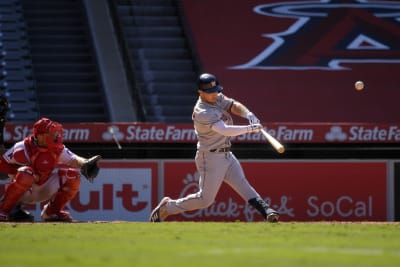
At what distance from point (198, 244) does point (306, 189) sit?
272 inches

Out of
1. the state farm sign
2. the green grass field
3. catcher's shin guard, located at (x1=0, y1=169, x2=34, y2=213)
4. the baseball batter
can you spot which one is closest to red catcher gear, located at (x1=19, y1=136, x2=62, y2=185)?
catcher's shin guard, located at (x1=0, y1=169, x2=34, y2=213)

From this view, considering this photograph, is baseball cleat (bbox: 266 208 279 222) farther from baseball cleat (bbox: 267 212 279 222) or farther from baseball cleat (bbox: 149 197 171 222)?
baseball cleat (bbox: 149 197 171 222)

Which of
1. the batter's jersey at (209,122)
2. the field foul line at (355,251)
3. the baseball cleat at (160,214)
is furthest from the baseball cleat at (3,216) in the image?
the field foul line at (355,251)

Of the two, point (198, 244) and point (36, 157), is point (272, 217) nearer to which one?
point (36, 157)

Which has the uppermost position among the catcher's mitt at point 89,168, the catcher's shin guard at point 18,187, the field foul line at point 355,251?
the catcher's mitt at point 89,168

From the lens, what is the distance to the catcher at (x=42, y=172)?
12953 millimetres

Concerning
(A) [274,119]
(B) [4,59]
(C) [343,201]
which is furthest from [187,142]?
(B) [4,59]

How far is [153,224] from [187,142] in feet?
14.7

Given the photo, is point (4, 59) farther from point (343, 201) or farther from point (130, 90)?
point (343, 201)

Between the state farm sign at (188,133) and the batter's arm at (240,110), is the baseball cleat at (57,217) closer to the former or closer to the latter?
the batter's arm at (240,110)

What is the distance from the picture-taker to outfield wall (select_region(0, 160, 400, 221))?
15.9 metres

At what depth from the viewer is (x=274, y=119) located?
20.0 metres

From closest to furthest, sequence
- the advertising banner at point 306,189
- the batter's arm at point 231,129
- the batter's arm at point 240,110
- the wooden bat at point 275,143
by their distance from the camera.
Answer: the wooden bat at point 275,143, the batter's arm at point 231,129, the batter's arm at point 240,110, the advertising banner at point 306,189

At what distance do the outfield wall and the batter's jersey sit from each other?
3.36 meters
